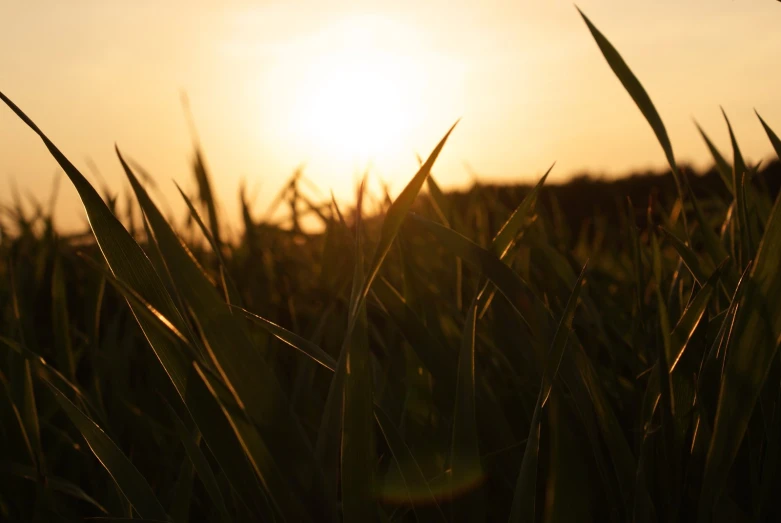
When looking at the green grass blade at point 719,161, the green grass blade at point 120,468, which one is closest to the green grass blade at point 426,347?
the green grass blade at point 120,468

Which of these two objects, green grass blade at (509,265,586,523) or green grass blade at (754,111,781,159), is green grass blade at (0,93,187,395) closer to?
green grass blade at (509,265,586,523)

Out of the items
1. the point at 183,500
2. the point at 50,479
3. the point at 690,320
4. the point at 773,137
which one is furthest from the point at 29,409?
the point at 773,137

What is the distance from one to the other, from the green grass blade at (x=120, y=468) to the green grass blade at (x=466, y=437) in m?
0.19

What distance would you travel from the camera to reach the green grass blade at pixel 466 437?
1.38ft

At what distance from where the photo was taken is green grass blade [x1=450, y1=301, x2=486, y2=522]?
42cm

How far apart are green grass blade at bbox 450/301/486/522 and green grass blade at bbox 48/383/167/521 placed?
0.19m

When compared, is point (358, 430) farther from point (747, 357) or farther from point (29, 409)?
point (29, 409)

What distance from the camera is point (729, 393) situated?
0.42m

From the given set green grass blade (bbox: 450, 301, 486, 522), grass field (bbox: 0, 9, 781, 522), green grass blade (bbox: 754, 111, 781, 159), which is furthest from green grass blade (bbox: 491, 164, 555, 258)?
green grass blade (bbox: 754, 111, 781, 159)

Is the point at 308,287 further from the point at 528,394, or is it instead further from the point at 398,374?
the point at 528,394

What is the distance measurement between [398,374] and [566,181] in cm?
447

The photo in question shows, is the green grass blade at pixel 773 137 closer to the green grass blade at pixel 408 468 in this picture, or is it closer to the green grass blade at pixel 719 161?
the green grass blade at pixel 719 161

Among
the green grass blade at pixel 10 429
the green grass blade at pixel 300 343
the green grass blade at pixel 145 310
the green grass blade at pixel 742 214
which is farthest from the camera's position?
the green grass blade at pixel 10 429

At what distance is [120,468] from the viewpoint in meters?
0.46
